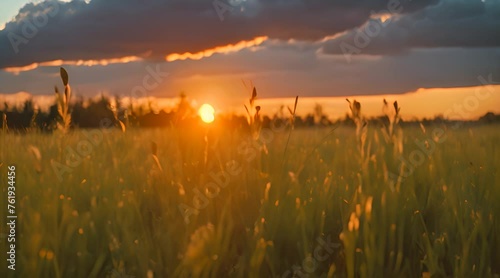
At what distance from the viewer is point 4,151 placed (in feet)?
9.44

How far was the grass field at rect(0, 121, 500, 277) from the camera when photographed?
4.87 ft

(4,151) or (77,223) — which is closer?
(77,223)

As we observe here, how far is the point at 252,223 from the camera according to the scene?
1.81 metres

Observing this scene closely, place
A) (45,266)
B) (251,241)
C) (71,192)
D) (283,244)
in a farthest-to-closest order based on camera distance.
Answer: (71,192) < (283,244) < (251,241) < (45,266)

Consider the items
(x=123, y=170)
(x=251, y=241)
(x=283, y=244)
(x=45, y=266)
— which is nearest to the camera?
(x=45, y=266)

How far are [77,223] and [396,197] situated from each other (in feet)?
3.89

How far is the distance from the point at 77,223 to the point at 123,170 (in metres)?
0.87

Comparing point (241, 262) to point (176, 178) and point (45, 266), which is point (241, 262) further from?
point (176, 178)

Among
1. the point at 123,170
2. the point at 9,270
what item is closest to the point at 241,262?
the point at 9,270

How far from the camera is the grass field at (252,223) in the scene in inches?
58.5

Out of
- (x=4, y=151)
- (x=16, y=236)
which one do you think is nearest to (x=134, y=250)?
(x=16, y=236)

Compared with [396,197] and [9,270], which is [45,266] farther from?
[396,197]

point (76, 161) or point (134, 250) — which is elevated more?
point (76, 161)

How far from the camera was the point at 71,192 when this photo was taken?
217 centimetres
